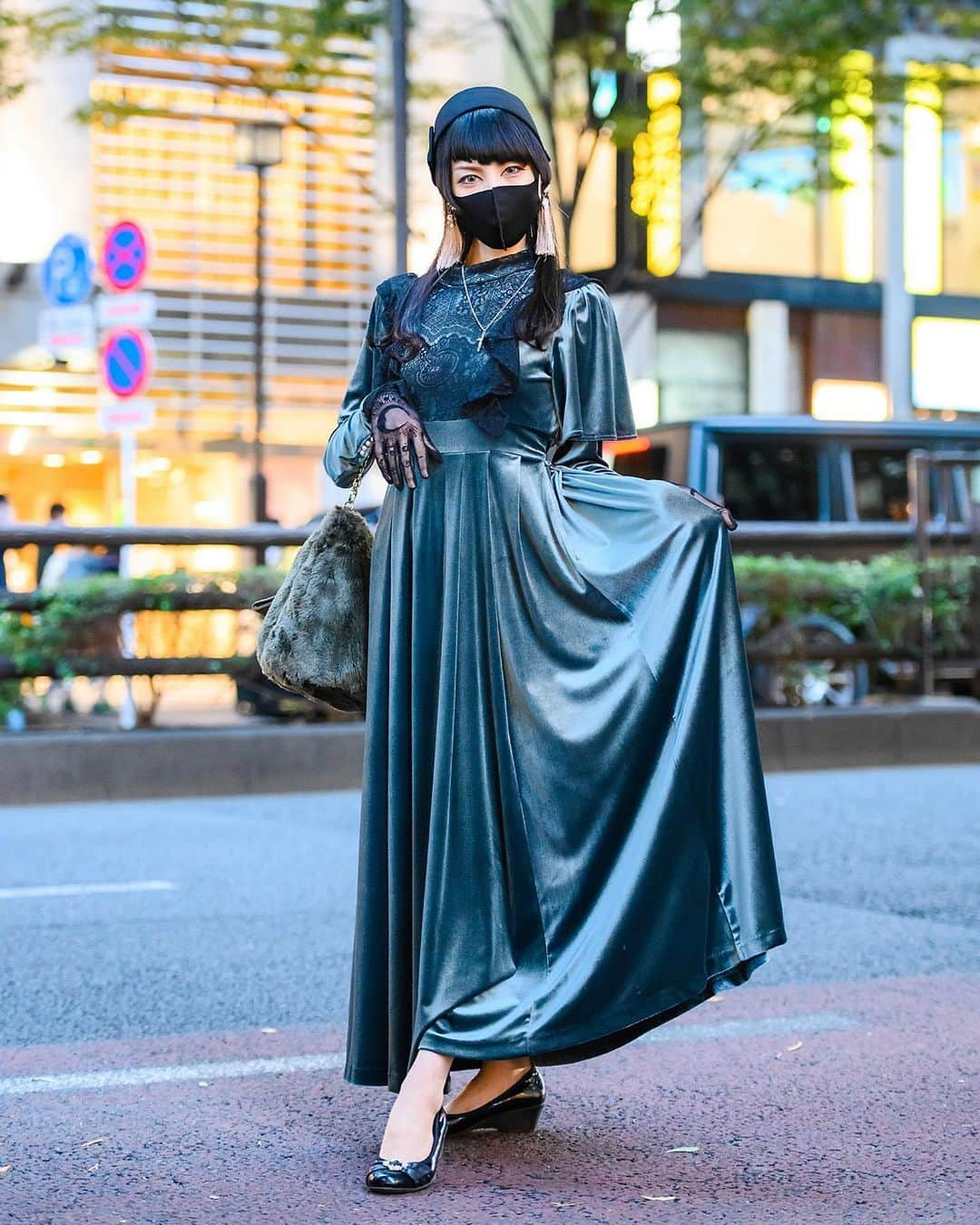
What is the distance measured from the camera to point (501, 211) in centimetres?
333

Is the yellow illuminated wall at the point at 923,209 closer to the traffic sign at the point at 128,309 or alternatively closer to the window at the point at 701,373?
the window at the point at 701,373

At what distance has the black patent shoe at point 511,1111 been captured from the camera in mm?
3391

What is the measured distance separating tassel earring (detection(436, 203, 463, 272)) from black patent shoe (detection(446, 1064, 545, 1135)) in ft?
4.62

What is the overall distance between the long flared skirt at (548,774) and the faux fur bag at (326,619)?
86mm

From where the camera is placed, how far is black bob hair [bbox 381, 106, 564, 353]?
10.8ft

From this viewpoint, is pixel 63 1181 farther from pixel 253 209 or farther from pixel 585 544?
pixel 253 209

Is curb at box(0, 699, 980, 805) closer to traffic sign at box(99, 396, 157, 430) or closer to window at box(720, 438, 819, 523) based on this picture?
traffic sign at box(99, 396, 157, 430)

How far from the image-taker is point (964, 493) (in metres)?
14.0

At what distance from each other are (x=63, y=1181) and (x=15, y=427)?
1943cm

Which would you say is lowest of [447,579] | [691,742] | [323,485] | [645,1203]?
[645,1203]

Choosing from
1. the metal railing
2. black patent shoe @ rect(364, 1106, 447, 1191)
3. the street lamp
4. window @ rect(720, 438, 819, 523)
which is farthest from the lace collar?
the street lamp

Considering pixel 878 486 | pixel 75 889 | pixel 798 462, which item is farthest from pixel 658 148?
pixel 75 889

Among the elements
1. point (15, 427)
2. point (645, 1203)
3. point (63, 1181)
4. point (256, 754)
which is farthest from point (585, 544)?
point (15, 427)

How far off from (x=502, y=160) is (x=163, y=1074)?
196 cm
